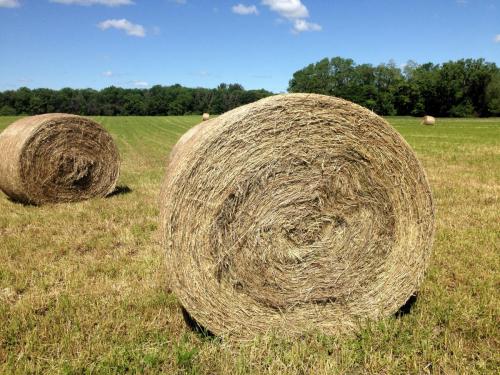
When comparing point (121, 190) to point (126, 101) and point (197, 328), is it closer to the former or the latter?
point (197, 328)

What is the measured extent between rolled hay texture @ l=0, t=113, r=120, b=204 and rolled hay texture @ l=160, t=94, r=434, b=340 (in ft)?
19.3

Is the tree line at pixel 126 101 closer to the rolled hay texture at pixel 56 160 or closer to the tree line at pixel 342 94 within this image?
the tree line at pixel 342 94

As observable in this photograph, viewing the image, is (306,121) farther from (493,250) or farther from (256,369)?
(493,250)

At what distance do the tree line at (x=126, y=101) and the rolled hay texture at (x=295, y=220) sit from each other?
97398mm

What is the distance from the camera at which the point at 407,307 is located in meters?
4.49

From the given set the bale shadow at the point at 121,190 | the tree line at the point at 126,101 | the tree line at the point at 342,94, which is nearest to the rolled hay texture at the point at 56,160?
the bale shadow at the point at 121,190

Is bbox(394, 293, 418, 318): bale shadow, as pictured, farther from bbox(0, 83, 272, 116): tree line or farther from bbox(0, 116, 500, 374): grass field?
bbox(0, 83, 272, 116): tree line

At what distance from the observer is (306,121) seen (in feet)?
12.8

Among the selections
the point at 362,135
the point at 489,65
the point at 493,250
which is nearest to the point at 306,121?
the point at 362,135

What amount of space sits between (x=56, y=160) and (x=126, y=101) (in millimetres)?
107241

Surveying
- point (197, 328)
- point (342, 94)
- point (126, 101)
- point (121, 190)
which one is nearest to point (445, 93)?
point (342, 94)

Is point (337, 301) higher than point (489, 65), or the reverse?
point (489, 65)

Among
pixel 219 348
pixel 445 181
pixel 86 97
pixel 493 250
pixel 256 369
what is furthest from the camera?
pixel 86 97

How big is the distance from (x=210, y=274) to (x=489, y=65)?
95729 mm
